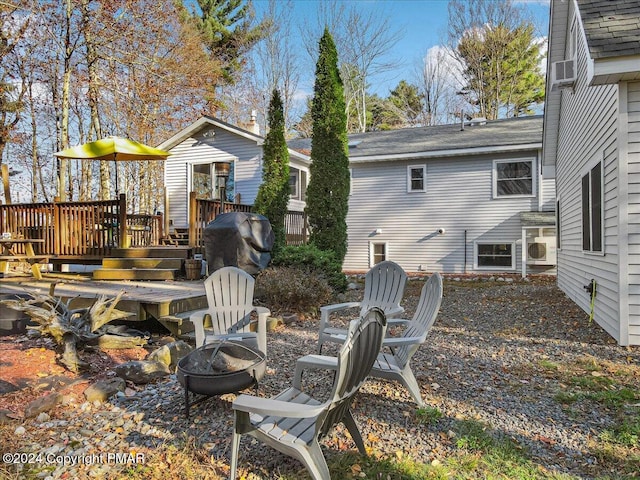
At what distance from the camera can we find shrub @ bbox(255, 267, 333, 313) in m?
6.51

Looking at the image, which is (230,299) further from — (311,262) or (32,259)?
(32,259)

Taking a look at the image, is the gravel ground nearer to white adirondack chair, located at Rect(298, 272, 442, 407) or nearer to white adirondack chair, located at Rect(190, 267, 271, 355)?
white adirondack chair, located at Rect(298, 272, 442, 407)

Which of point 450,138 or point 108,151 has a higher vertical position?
point 450,138

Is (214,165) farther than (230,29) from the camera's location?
No

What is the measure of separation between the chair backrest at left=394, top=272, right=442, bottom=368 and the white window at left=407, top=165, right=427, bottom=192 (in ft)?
34.4

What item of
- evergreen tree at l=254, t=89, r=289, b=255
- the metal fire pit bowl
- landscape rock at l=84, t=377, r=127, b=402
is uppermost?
evergreen tree at l=254, t=89, r=289, b=255

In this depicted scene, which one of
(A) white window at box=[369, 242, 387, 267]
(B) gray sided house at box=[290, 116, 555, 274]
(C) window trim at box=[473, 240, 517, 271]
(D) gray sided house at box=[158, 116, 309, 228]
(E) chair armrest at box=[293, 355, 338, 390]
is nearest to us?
(E) chair armrest at box=[293, 355, 338, 390]

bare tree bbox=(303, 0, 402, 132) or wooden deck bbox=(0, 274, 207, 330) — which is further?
bare tree bbox=(303, 0, 402, 132)

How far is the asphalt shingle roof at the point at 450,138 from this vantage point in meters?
13.0

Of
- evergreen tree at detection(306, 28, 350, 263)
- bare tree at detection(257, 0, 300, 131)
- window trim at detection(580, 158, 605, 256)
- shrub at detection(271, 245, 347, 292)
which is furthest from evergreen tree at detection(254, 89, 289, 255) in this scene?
bare tree at detection(257, 0, 300, 131)

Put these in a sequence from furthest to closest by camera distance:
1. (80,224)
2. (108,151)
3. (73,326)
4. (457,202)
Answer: (457,202) < (108,151) < (80,224) < (73,326)

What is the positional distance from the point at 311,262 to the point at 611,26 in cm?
528

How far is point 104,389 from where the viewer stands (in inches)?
130

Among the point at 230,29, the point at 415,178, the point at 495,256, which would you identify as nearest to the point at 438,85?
the point at 230,29
